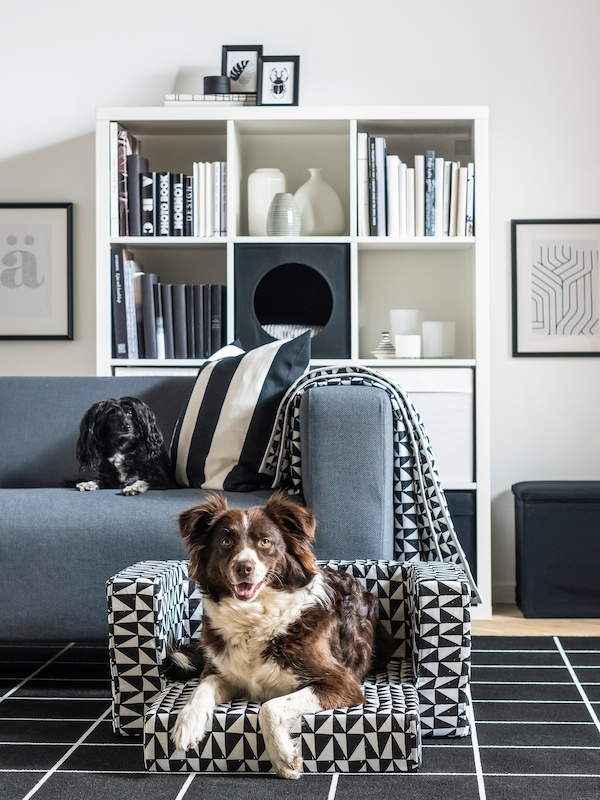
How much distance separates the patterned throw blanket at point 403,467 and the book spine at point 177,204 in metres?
1.26

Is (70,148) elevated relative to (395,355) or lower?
elevated

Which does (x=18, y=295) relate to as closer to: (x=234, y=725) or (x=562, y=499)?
(x=562, y=499)

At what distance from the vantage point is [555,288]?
3555mm

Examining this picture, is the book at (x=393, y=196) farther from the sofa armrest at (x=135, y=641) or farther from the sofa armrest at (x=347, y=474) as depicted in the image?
the sofa armrest at (x=135, y=641)

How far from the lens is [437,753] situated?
1.70 metres

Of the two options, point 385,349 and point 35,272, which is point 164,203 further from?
point 385,349

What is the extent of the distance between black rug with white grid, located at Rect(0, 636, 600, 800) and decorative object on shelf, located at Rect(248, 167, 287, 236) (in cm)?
179

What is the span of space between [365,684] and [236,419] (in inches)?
34.1

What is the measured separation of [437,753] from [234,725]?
42cm

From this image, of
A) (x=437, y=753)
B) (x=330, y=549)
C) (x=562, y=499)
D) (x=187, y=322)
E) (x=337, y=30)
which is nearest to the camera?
(x=437, y=753)

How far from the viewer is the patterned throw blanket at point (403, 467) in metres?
2.29

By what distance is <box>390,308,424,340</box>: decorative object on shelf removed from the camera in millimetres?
3498

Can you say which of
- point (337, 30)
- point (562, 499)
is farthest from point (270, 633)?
point (337, 30)

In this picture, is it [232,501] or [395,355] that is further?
[395,355]
